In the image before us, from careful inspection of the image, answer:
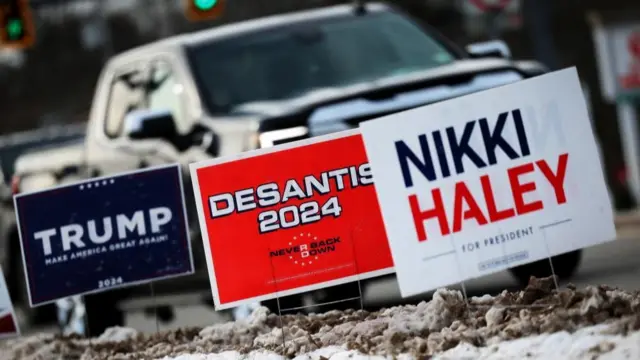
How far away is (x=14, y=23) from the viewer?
23969mm

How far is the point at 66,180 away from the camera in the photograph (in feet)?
42.5

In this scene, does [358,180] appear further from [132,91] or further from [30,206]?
[132,91]

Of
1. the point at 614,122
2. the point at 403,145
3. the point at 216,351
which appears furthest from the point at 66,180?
the point at 614,122

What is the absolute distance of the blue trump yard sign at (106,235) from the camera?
9164 millimetres

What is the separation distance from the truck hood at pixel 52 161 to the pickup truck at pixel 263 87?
14mm

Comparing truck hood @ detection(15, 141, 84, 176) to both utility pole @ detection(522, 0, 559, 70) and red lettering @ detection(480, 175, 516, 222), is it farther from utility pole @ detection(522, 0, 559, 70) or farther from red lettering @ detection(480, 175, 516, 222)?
utility pole @ detection(522, 0, 559, 70)

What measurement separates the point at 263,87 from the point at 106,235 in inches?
109

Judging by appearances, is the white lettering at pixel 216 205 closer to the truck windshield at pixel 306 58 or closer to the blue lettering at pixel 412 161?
the blue lettering at pixel 412 161

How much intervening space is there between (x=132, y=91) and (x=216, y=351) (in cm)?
496

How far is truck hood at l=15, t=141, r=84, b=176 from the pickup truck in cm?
1

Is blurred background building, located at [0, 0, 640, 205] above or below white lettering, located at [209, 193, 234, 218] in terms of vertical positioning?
above

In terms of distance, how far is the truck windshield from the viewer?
1163 centimetres

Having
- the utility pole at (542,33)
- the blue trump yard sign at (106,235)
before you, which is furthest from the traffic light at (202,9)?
the blue trump yard sign at (106,235)

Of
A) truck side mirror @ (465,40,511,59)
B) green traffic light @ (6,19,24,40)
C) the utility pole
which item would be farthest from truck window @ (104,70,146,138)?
green traffic light @ (6,19,24,40)
